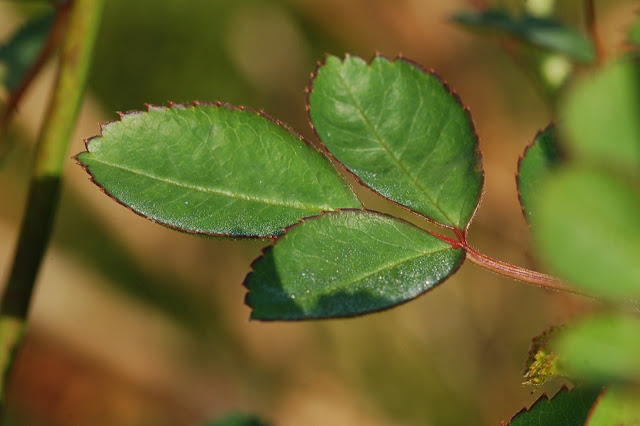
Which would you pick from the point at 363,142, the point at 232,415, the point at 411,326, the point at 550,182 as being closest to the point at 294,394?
the point at 411,326

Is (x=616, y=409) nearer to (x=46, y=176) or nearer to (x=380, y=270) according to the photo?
(x=380, y=270)

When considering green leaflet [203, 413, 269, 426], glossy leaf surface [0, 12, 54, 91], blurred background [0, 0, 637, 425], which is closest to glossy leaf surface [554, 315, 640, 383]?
green leaflet [203, 413, 269, 426]

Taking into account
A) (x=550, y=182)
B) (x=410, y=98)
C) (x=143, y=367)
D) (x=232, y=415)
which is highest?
(x=410, y=98)

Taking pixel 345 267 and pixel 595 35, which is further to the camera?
pixel 595 35

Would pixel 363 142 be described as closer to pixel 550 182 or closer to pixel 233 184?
pixel 233 184

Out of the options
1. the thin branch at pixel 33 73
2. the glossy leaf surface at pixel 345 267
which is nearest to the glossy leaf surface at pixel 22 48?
the thin branch at pixel 33 73

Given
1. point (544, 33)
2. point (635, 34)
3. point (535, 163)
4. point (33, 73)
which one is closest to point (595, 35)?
point (544, 33)

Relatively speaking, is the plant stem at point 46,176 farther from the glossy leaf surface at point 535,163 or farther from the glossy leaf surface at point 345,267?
the glossy leaf surface at point 535,163
